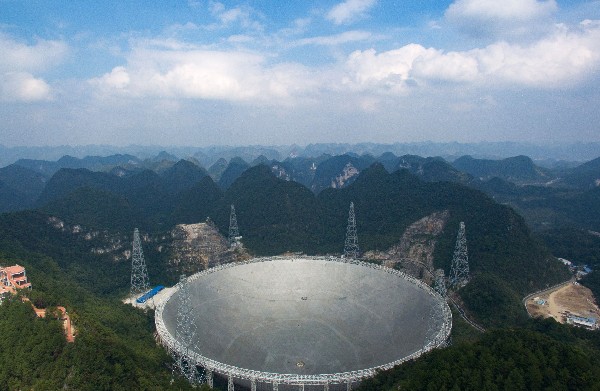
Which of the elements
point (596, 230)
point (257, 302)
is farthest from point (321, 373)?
point (596, 230)

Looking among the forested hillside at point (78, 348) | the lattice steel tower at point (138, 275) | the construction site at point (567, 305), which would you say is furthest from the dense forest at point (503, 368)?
the lattice steel tower at point (138, 275)

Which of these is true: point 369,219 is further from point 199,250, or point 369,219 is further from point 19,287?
point 19,287

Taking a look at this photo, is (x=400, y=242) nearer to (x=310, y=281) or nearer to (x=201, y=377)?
(x=310, y=281)

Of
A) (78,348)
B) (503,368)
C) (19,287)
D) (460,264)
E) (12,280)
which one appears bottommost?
(460,264)

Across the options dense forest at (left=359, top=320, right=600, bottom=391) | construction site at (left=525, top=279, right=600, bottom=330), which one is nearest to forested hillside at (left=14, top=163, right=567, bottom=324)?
construction site at (left=525, top=279, right=600, bottom=330)

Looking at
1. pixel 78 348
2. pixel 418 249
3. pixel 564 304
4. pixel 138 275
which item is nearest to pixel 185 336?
pixel 78 348

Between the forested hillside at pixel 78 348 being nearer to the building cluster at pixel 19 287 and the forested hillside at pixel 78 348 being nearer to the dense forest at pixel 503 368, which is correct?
the building cluster at pixel 19 287
